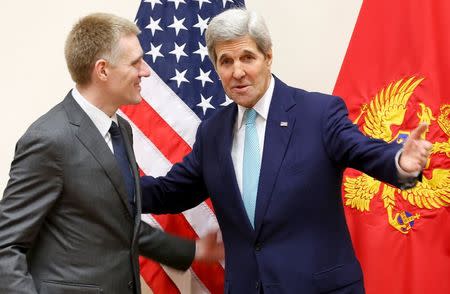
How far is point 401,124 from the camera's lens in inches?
86.0

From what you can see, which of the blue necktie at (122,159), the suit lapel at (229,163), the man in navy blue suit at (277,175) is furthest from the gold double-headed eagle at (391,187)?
the blue necktie at (122,159)

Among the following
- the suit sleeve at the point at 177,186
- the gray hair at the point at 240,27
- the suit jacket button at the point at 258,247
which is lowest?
the suit jacket button at the point at 258,247

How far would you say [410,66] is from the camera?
216 cm

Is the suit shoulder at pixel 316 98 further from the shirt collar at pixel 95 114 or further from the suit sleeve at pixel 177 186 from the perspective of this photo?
the shirt collar at pixel 95 114

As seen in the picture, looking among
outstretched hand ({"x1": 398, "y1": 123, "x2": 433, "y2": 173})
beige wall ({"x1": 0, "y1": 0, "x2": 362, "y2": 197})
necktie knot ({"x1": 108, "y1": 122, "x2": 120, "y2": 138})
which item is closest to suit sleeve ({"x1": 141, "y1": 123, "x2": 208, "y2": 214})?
necktie knot ({"x1": 108, "y1": 122, "x2": 120, "y2": 138})

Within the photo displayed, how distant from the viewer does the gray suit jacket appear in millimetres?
1686

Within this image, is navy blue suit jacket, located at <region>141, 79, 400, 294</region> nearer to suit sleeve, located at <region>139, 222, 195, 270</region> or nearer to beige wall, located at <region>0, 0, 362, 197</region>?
suit sleeve, located at <region>139, 222, 195, 270</region>

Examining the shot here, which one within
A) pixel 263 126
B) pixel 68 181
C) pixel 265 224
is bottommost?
pixel 265 224

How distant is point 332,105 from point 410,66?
0.42m

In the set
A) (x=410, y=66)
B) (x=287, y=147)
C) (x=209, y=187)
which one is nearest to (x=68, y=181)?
(x=209, y=187)

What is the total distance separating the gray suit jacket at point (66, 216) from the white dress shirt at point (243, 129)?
1.24 ft

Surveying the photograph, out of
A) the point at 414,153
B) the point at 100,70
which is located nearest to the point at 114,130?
the point at 100,70

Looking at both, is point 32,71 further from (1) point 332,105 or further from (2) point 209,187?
(1) point 332,105

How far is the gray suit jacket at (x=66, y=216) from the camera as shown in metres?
1.69
